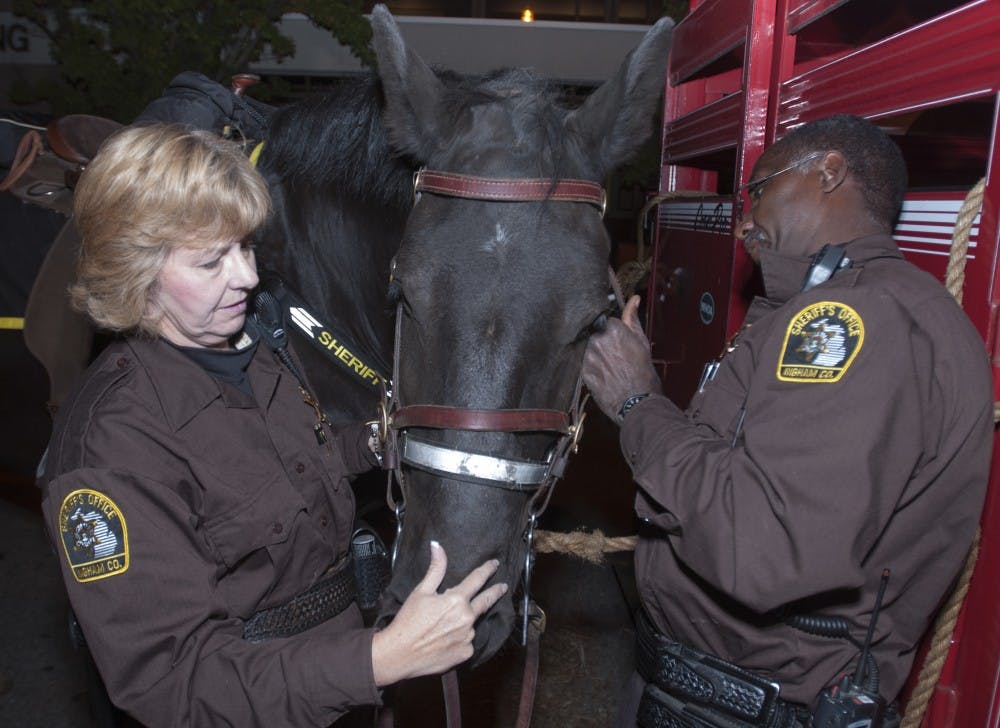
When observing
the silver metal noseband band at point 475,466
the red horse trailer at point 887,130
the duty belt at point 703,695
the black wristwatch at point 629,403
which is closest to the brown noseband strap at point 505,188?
the black wristwatch at point 629,403

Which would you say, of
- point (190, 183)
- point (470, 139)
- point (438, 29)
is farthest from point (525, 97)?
point (438, 29)

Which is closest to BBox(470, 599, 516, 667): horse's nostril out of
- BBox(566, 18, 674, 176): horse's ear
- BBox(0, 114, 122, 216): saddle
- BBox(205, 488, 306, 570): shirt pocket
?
BBox(205, 488, 306, 570): shirt pocket

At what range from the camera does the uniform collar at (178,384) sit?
1.49 metres

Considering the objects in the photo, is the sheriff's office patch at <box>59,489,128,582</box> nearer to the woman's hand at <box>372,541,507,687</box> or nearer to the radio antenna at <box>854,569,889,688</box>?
the woman's hand at <box>372,541,507,687</box>

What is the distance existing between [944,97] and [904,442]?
34.6 inches

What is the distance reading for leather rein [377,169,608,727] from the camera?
5.30 feet

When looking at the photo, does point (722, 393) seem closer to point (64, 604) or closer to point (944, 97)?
point (944, 97)

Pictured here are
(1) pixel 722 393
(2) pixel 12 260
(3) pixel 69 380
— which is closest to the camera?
(1) pixel 722 393

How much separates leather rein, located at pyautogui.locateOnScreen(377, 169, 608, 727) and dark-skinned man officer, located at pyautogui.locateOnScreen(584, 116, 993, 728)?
0.21m

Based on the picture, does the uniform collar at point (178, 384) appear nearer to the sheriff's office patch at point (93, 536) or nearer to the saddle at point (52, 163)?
the sheriff's office patch at point (93, 536)


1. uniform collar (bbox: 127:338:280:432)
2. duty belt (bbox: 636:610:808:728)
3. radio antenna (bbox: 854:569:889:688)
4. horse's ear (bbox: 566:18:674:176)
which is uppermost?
horse's ear (bbox: 566:18:674:176)

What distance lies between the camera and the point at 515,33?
17.0 m

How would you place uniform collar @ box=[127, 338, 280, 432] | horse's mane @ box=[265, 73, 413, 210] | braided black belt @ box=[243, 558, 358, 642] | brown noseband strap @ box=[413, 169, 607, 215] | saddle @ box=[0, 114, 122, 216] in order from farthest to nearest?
Answer: saddle @ box=[0, 114, 122, 216]
horse's mane @ box=[265, 73, 413, 210]
brown noseband strap @ box=[413, 169, 607, 215]
braided black belt @ box=[243, 558, 358, 642]
uniform collar @ box=[127, 338, 280, 432]

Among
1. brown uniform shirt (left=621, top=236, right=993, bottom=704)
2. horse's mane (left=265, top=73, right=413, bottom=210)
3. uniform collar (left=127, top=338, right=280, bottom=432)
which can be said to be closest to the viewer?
brown uniform shirt (left=621, top=236, right=993, bottom=704)
